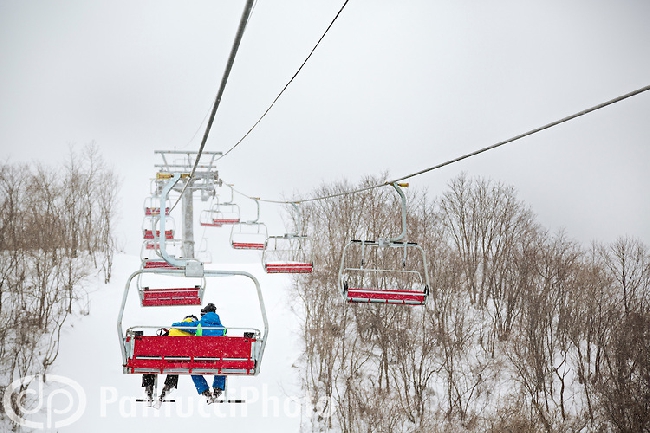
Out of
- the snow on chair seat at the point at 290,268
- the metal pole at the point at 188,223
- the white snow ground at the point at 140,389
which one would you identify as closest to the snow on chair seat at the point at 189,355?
the snow on chair seat at the point at 290,268

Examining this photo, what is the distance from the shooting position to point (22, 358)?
22766 mm

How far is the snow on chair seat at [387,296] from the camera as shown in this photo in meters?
6.65

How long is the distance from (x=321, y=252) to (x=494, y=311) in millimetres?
14261

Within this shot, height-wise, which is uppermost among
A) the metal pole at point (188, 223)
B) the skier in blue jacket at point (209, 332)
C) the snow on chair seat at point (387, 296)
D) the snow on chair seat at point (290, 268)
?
the metal pole at point (188, 223)

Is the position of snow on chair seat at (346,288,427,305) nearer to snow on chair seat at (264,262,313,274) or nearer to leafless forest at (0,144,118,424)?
snow on chair seat at (264,262,313,274)

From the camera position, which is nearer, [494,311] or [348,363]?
[348,363]

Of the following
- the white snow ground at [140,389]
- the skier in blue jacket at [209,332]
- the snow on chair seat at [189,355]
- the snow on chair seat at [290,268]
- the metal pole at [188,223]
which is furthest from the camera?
the white snow ground at [140,389]

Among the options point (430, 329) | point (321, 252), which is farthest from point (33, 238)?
point (430, 329)

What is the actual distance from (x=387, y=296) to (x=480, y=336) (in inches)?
1037

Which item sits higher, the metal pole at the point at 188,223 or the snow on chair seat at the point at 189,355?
the metal pole at the point at 188,223

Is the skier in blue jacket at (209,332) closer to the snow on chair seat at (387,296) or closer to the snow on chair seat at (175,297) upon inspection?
the snow on chair seat at (175,297)

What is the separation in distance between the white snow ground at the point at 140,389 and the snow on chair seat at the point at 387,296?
53.6ft

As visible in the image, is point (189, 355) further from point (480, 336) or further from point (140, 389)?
point (480, 336)

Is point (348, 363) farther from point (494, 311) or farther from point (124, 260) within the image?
point (124, 260)
